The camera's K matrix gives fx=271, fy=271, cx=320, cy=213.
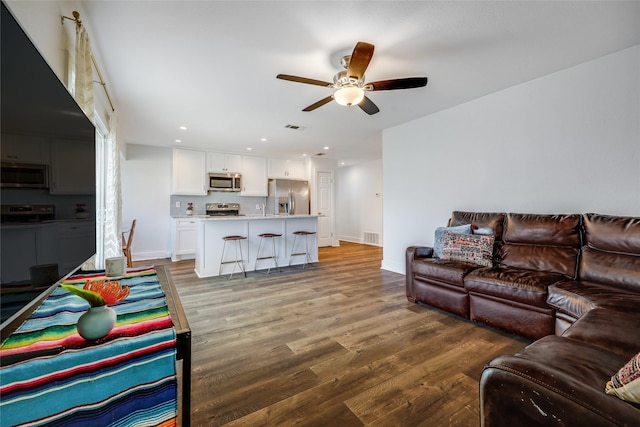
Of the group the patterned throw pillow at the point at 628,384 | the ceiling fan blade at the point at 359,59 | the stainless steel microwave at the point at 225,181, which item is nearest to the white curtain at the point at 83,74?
the ceiling fan blade at the point at 359,59

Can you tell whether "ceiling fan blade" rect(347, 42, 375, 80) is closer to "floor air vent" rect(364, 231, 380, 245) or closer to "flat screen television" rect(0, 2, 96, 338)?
"flat screen television" rect(0, 2, 96, 338)

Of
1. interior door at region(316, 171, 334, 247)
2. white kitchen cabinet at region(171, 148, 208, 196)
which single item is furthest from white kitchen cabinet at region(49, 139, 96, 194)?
interior door at region(316, 171, 334, 247)

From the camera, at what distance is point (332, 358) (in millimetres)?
2029

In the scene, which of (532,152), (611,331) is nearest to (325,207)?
(532,152)

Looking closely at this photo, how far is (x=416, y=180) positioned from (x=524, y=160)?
1438mm

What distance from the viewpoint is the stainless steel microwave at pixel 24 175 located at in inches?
26.8

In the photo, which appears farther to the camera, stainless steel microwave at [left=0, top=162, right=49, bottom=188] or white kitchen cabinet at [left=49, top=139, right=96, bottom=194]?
white kitchen cabinet at [left=49, top=139, right=96, bottom=194]

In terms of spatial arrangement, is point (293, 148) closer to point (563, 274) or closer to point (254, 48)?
point (254, 48)

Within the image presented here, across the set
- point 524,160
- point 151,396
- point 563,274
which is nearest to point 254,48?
point 151,396

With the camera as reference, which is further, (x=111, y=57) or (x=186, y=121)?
(x=186, y=121)

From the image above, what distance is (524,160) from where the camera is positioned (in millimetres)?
3168

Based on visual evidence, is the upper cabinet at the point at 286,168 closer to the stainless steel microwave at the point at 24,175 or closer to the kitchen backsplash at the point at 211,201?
the kitchen backsplash at the point at 211,201

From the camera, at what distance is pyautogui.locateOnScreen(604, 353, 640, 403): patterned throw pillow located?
0.75 meters

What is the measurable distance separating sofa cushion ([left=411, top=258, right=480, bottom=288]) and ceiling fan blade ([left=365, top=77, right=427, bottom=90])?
1802 mm
